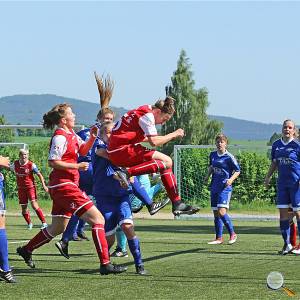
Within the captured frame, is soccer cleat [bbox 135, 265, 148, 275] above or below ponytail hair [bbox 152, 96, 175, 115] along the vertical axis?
below

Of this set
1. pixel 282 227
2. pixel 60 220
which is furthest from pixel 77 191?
pixel 282 227

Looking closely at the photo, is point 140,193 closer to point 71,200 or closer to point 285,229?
point 71,200

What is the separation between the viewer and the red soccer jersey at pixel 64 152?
1101cm

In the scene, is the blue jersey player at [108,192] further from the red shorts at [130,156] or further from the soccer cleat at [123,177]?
the red shorts at [130,156]

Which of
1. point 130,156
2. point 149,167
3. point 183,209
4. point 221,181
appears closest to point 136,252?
point 183,209

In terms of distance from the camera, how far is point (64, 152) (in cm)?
1106

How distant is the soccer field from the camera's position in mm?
9711

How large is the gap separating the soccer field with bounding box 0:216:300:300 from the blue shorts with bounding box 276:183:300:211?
0.78m

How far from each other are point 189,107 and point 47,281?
3470 inches

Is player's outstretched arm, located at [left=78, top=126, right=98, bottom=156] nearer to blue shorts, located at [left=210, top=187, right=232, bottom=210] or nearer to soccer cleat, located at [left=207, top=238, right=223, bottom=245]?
soccer cleat, located at [left=207, top=238, right=223, bottom=245]

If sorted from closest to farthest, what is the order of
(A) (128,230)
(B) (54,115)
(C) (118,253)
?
(B) (54,115) < (A) (128,230) < (C) (118,253)

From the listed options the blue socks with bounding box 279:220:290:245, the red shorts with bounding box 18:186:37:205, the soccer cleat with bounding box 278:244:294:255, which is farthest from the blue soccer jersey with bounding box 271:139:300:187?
the red shorts with bounding box 18:186:37:205

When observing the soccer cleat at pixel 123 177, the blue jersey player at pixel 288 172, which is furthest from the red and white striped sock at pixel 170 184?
the blue jersey player at pixel 288 172

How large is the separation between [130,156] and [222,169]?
19.1 ft
